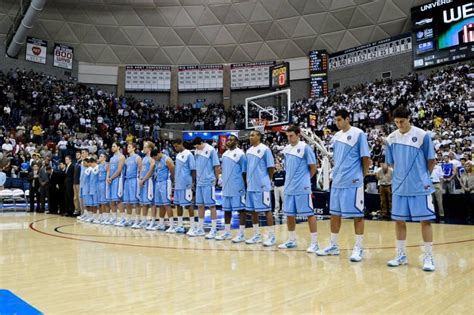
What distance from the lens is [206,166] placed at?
7.62m

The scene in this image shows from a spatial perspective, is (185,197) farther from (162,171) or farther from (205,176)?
(162,171)

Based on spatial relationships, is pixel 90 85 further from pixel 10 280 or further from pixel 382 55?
pixel 10 280

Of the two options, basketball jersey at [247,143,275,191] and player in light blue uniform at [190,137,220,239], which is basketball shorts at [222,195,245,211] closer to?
basketball jersey at [247,143,275,191]

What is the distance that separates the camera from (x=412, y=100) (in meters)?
22.7

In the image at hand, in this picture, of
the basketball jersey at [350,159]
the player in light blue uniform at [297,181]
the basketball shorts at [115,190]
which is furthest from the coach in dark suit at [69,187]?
the basketball jersey at [350,159]

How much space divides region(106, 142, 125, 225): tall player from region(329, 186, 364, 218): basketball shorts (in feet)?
19.6

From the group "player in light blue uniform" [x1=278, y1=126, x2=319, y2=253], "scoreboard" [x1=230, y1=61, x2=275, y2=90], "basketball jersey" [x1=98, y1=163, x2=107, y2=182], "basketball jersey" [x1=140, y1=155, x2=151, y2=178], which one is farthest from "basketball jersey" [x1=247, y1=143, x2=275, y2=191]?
"scoreboard" [x1=230, y1=61, x2=275, y2=90]

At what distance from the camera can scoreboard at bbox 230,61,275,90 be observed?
32281mm

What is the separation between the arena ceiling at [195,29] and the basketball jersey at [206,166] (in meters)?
24.7

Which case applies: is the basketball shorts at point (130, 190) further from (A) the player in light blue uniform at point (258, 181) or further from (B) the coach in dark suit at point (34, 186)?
(B) the coach in dark suit at point (34, 186)

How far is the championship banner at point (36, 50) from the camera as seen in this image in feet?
95.2

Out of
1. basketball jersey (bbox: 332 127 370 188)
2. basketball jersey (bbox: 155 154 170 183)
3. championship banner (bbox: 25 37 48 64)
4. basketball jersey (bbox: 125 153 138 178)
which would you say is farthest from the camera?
championship banner (bbox: 25 37 48 64)

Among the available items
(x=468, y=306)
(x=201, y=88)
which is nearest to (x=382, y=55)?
(x=201, y=88)

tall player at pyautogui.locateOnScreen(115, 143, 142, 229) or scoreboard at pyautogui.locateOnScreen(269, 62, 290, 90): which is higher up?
scoreboard at pyautogui.locateOnScreen(269, 62, 290, 90)
